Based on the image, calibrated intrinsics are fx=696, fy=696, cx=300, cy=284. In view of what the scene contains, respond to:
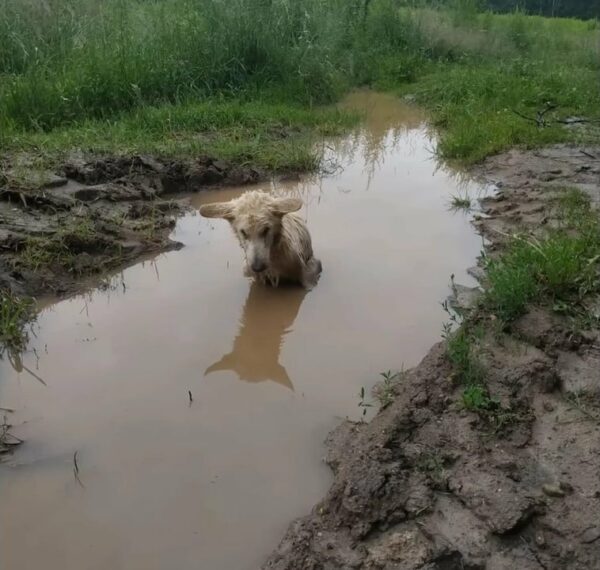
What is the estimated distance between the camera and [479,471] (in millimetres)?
3689

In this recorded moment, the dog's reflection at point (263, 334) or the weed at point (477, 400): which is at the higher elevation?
the weed at point (477, 400)

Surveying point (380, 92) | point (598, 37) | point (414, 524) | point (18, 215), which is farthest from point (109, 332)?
point (598, 37)

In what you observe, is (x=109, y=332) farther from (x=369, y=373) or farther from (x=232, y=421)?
(x=369, y=373)

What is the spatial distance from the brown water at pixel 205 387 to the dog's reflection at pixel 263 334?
0.06 feet

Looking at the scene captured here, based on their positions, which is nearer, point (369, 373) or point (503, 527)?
point (503, 527)

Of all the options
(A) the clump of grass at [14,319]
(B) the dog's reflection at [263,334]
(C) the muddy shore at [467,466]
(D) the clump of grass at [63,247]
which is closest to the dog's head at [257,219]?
(B) the dog's reflection at [263,334]

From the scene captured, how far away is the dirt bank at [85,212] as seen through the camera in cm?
642

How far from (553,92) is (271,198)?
8.64 metres

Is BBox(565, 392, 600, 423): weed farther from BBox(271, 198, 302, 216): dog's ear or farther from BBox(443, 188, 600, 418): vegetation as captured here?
BBox(271, 198, 302, 216): dog's ear

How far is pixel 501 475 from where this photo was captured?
12.0 feet

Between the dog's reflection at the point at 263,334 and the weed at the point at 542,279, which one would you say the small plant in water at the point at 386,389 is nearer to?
the dog's reflection at the point at 263,334

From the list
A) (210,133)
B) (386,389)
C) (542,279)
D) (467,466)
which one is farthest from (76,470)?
(210,133)

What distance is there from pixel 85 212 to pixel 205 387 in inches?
124

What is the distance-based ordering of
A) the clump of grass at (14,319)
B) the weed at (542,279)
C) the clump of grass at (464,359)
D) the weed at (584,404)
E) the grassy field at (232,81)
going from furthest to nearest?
1. the grassy field at (232,81)
2. the clump of grass at (14,319)
3. the weed at (542,279)
4. the clump of grass at (464,359)
5. the weed at (584,404)
